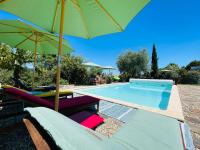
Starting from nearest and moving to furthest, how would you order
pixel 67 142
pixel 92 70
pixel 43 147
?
pixel 67 142
pixel 43 147
pixel 92 70

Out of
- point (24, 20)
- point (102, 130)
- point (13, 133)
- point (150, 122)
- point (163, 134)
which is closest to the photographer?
point (163, 134)

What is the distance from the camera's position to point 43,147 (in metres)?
1.11

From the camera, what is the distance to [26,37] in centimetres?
572

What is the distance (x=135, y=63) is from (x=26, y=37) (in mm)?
22023

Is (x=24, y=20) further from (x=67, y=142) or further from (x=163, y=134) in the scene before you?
(x=163, y=134)

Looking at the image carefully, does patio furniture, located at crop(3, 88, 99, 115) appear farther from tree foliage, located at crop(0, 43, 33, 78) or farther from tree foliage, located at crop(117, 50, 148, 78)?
tree foliage, located at crop(117, 50, 148, 78)

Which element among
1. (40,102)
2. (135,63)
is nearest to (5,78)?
(40,102)

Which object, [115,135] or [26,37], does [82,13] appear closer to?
[115,135]

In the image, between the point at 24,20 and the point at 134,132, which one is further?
the point at 24,20

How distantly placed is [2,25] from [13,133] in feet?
11.2

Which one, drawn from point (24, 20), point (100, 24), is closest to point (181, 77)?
point (100, 24)

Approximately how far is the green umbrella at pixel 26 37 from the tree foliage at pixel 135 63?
65.9ft

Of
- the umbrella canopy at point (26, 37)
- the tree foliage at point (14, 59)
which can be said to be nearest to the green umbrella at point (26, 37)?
the umbrella canopy at point (26, 37)

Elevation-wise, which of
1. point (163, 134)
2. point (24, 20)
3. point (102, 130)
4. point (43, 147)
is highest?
point (24, 20)
